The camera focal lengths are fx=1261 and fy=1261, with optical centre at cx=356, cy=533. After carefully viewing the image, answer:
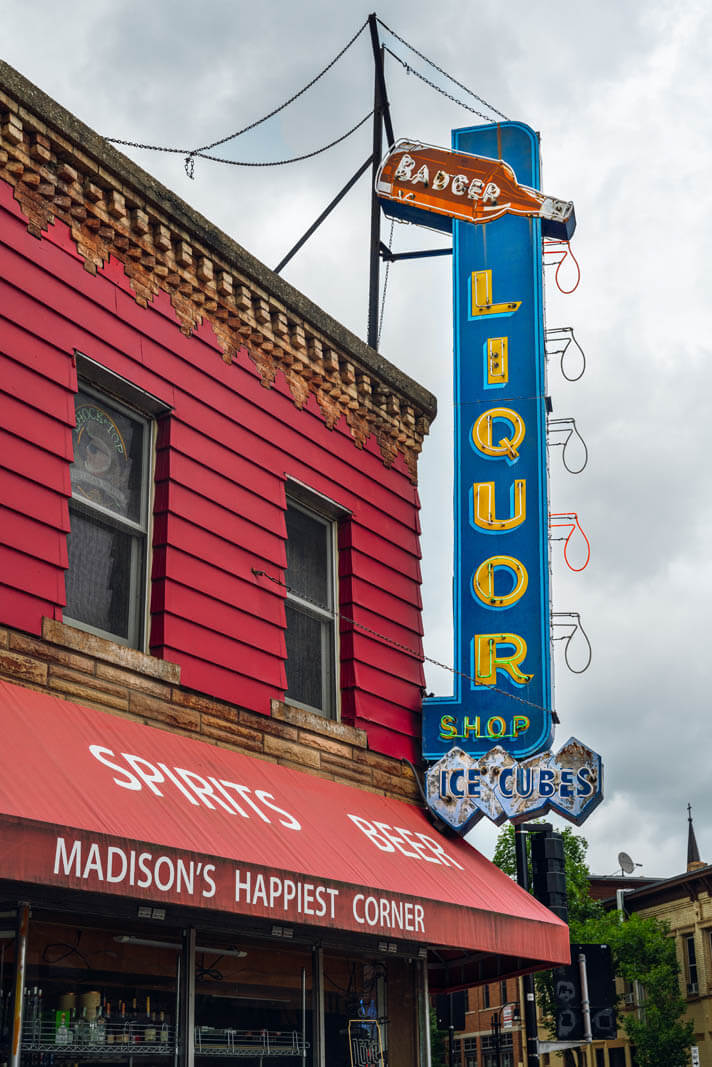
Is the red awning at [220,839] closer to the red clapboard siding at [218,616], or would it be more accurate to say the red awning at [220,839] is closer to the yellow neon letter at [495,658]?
the red clapboard siding at [218,616]

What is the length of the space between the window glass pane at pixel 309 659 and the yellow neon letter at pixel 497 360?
3586 millimetres

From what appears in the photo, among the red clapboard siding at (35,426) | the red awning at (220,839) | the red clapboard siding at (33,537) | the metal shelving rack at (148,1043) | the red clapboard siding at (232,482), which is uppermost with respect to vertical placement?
the red clapboard siding at (232,482)

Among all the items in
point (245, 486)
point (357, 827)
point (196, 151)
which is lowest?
point (357, 827)

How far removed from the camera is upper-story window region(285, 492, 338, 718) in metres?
11.3

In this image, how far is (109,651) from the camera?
Result: 870cm

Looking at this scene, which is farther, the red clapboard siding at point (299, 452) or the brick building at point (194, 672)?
the red clapboard siding at point (299, 452)

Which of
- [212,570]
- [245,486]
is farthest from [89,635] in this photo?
[245,486]

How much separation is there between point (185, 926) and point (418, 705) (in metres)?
4.26

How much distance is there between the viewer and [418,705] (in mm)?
12508

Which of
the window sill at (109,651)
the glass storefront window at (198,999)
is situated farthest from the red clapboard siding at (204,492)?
the glass storefront window at (198,999)

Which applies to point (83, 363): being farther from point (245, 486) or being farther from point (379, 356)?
point (379, 356)

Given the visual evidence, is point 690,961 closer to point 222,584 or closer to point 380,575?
point 380,575

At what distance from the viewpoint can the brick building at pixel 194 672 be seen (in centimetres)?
772

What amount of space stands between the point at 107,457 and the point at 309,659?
2970 millimetres
